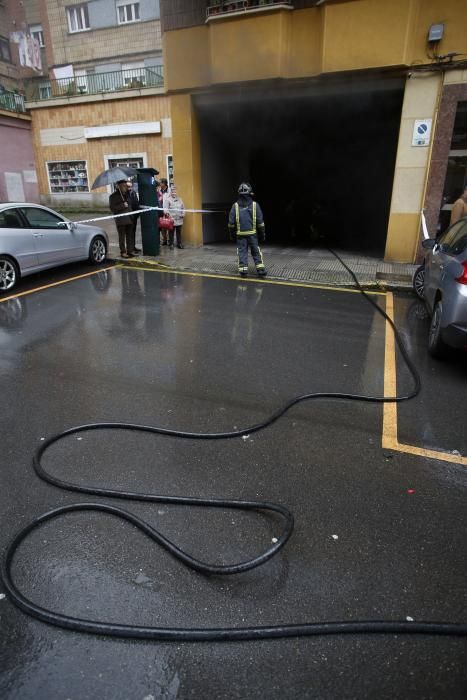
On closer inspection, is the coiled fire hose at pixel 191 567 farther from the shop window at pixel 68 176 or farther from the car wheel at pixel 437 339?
the shop window at pixel 68 176

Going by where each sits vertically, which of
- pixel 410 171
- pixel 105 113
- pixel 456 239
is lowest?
pixel 456 239

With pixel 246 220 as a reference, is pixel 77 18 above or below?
above

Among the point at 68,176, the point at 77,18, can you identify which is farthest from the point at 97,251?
the point at 77,18

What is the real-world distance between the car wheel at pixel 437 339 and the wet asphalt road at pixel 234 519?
16 centimetres

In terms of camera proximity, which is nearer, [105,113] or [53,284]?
[53,284]

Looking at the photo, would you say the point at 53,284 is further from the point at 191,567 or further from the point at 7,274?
the point at 191,567

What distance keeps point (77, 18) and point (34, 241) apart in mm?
27214

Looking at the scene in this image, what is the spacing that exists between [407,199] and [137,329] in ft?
22.9

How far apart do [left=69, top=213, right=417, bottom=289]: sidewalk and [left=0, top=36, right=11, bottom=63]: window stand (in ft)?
92.5

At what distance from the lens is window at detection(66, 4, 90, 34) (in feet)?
89.8

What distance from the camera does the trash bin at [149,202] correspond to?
1066 centimetres

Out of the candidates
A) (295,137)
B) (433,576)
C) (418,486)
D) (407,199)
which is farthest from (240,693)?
(295,137)

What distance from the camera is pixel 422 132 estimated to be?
9445mm

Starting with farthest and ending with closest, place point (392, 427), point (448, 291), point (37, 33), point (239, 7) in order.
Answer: point (37, 33), point (239, 7), point (448, 291), point (392, 427)
